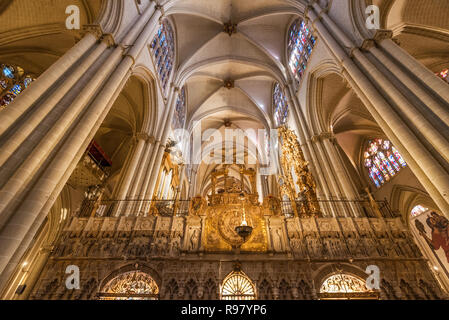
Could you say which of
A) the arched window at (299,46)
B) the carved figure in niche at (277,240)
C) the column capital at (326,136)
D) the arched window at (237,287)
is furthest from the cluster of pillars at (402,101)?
the arched window at (237,287)

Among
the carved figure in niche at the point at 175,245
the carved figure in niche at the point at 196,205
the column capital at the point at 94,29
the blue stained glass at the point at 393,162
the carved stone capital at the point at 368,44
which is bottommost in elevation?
the carved figure in niche at the point at 175,245

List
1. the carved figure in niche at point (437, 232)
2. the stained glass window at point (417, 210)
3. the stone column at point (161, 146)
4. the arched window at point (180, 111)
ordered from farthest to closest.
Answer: the arched window at point (180, 111) < the stained glass window at point (417, 210) < the carved figure in niche at point (437, 232) < the stone column at point (161, 146)

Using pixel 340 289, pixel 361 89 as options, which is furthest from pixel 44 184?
pixel 361 89

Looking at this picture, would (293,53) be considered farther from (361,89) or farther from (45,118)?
(45,118)

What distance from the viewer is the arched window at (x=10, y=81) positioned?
9945 mm

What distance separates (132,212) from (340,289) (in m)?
7.20

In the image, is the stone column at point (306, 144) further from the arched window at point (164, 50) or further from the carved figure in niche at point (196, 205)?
the arched window at point (164, 50)

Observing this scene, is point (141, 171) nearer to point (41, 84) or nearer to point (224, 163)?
point (224, 163)

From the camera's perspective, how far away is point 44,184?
4477 mm

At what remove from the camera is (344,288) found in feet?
16.4

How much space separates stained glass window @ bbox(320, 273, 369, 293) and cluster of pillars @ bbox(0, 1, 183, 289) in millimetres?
6354

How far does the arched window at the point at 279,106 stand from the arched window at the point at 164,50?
8.44 meters

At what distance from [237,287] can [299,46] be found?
14.5m

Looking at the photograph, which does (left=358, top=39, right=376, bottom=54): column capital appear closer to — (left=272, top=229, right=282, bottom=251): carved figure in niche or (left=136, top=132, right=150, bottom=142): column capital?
(left=272, top=229, right=282, bottom=251): carved figure in niche
